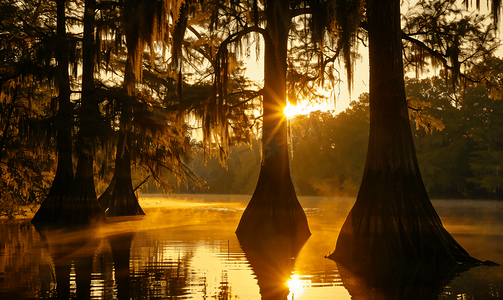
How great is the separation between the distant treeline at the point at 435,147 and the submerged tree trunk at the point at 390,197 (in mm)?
22101

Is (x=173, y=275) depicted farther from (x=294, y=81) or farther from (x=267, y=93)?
(x=294, y=81)

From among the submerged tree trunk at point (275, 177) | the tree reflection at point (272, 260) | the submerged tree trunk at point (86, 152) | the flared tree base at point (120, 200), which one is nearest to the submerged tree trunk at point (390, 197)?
the tree reflection at point (272, 260)

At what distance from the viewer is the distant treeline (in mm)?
49719

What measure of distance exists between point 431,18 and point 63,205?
1390cm

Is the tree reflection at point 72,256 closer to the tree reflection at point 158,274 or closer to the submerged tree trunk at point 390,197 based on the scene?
the tree reflection at point 158,274

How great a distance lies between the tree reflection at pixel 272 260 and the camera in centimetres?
669

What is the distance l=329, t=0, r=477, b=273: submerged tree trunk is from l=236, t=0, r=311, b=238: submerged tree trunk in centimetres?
386

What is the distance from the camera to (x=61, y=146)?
60.6 ft

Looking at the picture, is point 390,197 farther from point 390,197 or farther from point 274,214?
point 274,214

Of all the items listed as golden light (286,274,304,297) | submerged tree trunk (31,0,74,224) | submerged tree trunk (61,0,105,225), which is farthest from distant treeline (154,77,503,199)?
golden light (286,274,304,297)

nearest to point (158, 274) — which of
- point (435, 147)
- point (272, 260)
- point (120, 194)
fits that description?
point (272, 260)

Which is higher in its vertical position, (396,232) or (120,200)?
Answer: (120,200)

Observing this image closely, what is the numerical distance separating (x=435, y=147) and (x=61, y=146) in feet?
158

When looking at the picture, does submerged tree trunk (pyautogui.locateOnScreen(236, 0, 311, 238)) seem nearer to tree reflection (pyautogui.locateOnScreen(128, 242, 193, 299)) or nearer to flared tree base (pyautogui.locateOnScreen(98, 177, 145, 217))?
tree reflection (pyautogui.locateOnScreen(128, 242, 193, 299))
